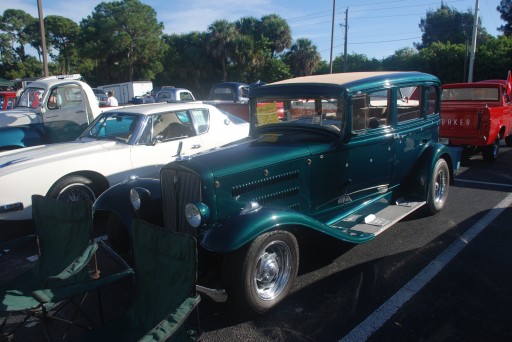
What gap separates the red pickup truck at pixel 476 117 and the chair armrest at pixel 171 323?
713cm

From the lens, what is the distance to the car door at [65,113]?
7.86 meters

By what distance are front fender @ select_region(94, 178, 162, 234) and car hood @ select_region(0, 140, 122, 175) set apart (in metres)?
1.56

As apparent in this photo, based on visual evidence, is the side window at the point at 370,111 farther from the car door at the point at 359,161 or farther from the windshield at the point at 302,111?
the windshield at the point at 302,111

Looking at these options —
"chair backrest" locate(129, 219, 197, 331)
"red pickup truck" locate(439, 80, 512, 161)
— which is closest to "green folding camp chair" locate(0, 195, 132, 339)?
"chair backrest" locate(129, 219, 197, 331)

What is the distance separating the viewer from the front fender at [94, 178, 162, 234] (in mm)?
3887

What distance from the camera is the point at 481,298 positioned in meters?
3.37

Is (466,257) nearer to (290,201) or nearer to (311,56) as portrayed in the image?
(290,201)

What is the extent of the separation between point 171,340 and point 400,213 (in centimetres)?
330

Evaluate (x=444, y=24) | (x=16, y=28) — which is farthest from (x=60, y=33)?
(x=444, y=24)

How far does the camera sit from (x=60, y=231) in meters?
3.33

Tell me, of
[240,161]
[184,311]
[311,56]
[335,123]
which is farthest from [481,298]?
[311,56]

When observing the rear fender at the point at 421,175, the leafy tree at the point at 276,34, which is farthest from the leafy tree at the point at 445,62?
the rear fender at the point at 421,175

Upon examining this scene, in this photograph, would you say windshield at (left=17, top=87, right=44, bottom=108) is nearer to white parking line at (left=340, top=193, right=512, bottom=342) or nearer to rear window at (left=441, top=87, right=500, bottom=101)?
white parking line at (left=340, top=193, right=512, bottom=342)

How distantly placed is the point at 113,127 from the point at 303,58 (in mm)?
35048
